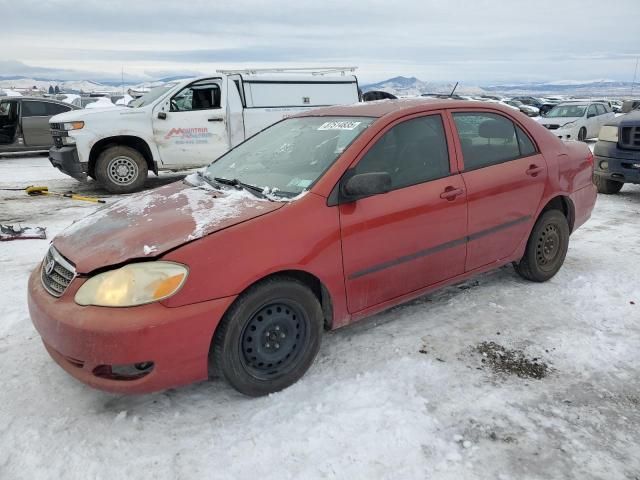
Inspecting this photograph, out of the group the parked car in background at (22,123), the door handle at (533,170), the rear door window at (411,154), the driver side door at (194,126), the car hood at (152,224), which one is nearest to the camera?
the car hood at (152,224)

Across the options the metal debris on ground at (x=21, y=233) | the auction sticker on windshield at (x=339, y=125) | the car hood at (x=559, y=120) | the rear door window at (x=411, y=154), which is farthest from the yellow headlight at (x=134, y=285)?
the car hood at (x=559, y=120)

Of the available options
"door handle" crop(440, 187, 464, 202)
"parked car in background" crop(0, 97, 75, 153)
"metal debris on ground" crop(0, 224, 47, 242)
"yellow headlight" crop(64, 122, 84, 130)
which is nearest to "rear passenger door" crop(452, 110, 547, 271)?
"door handle" crop(440, 187, 464, 202)

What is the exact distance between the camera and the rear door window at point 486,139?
3773mm

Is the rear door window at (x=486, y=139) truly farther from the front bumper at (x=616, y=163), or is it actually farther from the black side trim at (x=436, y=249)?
the front bumper at (x=616, y=163)

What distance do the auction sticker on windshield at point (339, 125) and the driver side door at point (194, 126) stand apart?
5598 millimetres

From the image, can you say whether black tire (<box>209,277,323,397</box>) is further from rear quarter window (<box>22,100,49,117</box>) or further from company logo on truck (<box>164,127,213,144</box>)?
rear quarter window (<box>22,100,49,117</box>)

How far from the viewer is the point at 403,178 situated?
3.37 meters

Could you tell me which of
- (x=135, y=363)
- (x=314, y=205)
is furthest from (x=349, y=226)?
(x=135, y=363)

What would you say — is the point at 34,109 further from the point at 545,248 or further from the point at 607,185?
the point at 607,185

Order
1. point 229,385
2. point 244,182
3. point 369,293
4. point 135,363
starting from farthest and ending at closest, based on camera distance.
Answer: point 244,182
point 369,293
point 229,385
point 135,363

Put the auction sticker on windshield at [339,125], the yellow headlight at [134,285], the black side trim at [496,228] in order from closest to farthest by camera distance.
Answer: the yellow headlight at [134,285] < the auction sticker on windshield at [339,125] < the black side trim at [496,228]

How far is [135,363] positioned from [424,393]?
155 cm

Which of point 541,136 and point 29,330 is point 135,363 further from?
point 541,136

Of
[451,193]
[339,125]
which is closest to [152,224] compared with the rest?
[339,125]
